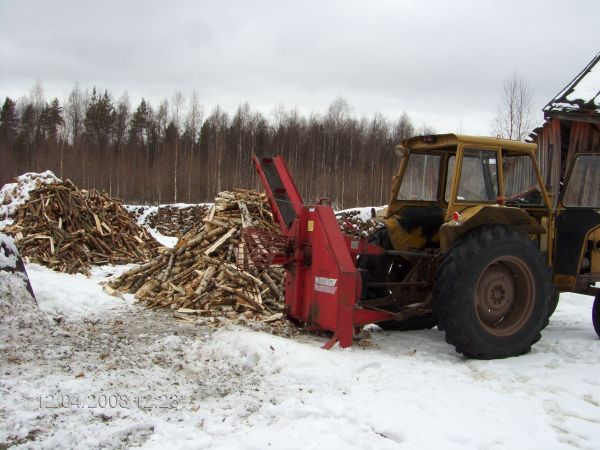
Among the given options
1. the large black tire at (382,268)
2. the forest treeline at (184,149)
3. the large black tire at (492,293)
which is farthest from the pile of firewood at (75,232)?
the forest treeline at (184,149)

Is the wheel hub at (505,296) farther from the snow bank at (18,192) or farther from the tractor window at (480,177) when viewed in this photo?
the snow bank at (18,192)

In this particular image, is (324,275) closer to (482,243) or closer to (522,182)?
(482,243)

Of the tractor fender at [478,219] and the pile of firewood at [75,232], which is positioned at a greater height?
the tractor fender at [478,219]

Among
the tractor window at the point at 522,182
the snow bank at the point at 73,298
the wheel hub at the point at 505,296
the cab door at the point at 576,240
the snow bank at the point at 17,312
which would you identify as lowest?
the snow bank at the point at 73,298

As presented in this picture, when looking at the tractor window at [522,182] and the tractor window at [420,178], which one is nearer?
the tractor window at [522,182]

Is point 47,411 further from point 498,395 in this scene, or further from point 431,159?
point 431,159

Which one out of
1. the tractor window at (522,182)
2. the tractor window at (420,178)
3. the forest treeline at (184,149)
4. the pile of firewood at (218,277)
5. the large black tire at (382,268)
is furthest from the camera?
the forest treeline at (184,149)

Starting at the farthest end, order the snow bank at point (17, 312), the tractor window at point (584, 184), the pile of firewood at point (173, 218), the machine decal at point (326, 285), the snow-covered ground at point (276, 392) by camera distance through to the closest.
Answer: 1. the pile of firewood at point (173, 218)
2. the tractor window at point (584, 184)
3. the snow bank at point (17, 312)
4. the machine decal at point (326, 285)
5. the snow-covered ground at point (276, 392)

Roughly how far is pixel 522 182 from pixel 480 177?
2.76 ft

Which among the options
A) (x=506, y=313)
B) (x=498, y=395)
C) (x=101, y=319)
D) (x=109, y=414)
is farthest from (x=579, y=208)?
(x=101, y=319)

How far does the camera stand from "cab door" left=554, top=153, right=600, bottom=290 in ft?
21.2

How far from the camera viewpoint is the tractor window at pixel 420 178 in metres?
6.94

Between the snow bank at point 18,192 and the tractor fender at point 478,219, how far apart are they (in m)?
12.9

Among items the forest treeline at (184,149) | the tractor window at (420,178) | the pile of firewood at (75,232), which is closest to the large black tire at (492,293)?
the tractor window at (420,178)
